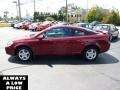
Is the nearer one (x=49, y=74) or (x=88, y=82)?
(x=88, y=82)

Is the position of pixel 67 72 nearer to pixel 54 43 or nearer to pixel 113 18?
pixel 54 43

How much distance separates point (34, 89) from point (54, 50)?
3.55 m

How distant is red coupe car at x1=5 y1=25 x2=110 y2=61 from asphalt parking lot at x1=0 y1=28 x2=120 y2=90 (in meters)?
0.35

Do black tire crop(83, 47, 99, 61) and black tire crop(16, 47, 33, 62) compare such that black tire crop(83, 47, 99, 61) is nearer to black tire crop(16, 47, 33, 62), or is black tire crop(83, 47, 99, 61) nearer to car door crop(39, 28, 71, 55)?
car door crop(39, 28, 71, 55)

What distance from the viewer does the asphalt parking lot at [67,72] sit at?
658cm

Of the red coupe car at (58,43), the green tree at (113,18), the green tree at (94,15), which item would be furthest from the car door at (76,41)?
the green tree at (94,15)

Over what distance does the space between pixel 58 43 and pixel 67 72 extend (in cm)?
187

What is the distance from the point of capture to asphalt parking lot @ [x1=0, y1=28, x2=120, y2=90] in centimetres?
658

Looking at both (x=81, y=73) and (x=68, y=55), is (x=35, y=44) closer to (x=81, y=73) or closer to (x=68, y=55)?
(x=68, y=55)

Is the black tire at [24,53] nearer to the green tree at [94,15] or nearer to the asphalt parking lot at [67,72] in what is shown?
the asphalt parking lot at [67,72]

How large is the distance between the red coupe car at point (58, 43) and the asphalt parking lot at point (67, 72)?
1.16 feet

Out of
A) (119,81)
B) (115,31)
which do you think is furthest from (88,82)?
(115,31)

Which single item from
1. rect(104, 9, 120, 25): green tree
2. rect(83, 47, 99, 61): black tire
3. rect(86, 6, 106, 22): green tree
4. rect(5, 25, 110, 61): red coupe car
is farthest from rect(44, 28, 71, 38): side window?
rect(86, 6, 106, 22): green tree

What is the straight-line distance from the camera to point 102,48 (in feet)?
32.9
